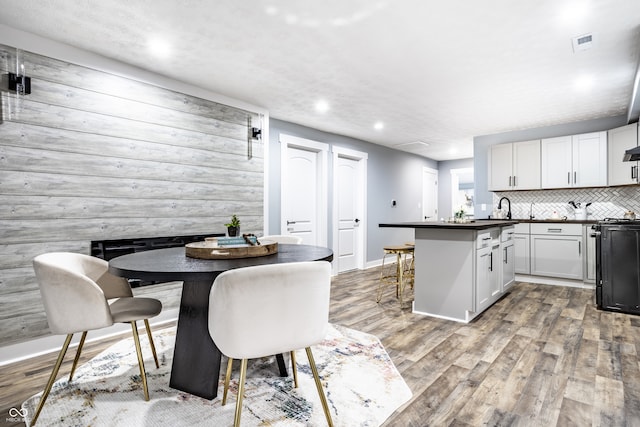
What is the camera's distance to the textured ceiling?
2.27 meters

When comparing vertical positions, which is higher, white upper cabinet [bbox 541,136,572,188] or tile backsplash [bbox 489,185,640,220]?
white upper cabinet [bbox 541,136,572,188]

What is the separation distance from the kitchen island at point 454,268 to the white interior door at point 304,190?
203 centimetres

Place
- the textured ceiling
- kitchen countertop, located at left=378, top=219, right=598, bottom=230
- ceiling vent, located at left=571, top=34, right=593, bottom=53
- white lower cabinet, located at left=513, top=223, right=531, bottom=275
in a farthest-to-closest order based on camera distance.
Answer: white lower cabinet, located at left=513, top=223, right=531, bottom=275 → kitchen countertop, located at left=378, top=219, right=598, bottom=230 → ceiling vent, located at left=571, top=34, right=593, bottom=53 → the textured ceiling

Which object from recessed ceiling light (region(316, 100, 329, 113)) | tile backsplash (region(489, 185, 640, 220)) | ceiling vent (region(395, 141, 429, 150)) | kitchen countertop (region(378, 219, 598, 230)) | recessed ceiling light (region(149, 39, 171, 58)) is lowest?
kitchen countertop (region(378, 219, 598, 230))

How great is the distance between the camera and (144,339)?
2854 mm

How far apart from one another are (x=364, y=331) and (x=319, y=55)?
246 centimetres

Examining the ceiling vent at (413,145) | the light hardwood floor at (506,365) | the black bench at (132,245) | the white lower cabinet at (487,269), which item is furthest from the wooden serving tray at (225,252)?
the ceiling vent at (413,145)

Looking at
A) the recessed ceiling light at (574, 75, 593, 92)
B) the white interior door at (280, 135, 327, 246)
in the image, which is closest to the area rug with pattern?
the white interior door at (280, 135, 327, 246)

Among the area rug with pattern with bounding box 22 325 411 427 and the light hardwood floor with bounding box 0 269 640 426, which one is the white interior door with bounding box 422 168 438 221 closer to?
the light hardwood floor with bounding box 0 269 640 426

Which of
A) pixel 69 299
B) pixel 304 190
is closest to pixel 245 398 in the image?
pixel 69 299

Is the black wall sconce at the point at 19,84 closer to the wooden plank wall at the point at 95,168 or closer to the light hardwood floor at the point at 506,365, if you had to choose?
the wooden plank wall at the point at 95,168

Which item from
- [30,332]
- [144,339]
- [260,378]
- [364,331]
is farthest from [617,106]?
[30,332]

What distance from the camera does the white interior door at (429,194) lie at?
8.10 meters

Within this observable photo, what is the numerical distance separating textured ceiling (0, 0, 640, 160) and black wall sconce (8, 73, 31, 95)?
1.19 feet
